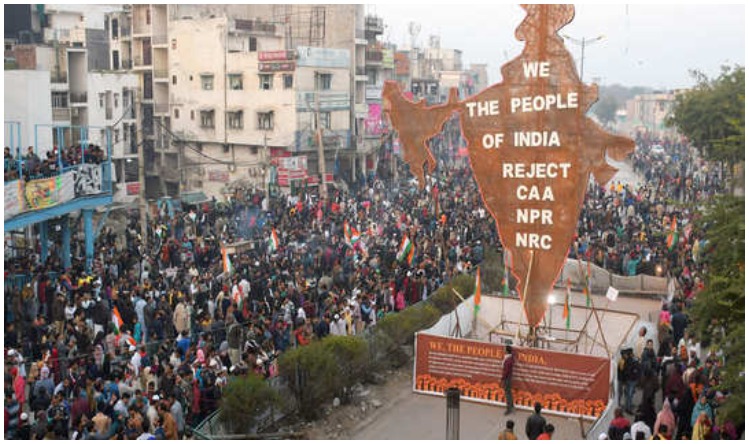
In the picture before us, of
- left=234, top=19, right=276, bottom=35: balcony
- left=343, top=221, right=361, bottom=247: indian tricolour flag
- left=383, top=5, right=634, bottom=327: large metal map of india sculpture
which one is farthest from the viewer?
left=234, top=19, right=276, bottom=35: balcony

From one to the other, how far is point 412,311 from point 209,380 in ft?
18.9

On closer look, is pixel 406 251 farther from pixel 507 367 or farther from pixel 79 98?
pixel 79 98

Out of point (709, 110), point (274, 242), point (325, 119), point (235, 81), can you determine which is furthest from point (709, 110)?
point (274, 242)

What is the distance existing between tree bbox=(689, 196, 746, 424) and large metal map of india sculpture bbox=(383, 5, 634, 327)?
2.03 metres

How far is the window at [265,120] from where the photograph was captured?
42188 millimetres

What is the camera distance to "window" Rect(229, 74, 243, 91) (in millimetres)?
42875

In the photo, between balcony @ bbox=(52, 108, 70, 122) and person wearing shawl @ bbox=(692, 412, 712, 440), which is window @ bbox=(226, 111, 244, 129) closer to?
balcony @ bbox=(52, 108, 70, 122)

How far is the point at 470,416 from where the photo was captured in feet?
47.9

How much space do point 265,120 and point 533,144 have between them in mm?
28452

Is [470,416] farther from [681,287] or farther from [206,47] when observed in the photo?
[206,47]

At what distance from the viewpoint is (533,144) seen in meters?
15.2

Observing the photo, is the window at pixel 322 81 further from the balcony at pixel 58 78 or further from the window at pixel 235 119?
the balcony at pixel 58 78

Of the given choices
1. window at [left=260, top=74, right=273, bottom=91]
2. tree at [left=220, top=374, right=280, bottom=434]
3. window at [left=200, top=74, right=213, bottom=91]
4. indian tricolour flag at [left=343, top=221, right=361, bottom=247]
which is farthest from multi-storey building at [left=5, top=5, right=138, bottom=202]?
tree at [left=220, top=374, right=280, bottom=434]

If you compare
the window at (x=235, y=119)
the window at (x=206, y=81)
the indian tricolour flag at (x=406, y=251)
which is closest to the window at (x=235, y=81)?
the window at (x=235, y=119)
